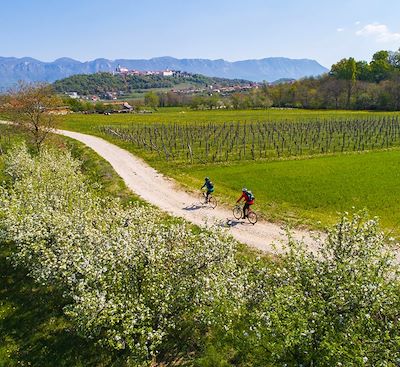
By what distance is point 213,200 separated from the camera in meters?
37.1

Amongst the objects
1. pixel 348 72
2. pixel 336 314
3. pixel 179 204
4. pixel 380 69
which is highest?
pixel 380 69

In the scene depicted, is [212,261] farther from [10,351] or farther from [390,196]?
[390,196]

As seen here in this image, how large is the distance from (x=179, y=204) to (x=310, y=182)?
16303 mm

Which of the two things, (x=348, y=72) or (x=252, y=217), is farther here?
(x=348, y=72)

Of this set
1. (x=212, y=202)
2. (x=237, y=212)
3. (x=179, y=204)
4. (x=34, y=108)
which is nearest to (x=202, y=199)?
(x=212, y=202)

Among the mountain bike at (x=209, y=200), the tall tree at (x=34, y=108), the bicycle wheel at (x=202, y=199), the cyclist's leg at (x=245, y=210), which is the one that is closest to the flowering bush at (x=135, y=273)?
the cyclist's leg at (x=245, y=210)

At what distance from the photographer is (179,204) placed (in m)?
37.0

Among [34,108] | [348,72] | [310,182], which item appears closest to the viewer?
[310,182]

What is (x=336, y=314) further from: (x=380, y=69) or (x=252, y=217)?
(x=380, y=69)

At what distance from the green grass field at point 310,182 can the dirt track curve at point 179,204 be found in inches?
78.6

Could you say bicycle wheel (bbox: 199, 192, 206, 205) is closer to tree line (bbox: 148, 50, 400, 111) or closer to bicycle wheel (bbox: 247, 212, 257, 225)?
bicycle wheel (bbox: 247, 212, 257, 225)

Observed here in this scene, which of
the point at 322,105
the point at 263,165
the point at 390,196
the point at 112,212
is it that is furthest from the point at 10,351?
the point at 322,105

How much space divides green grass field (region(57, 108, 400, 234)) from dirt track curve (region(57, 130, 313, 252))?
6.55ft

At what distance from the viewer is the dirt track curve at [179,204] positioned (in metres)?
28.2
